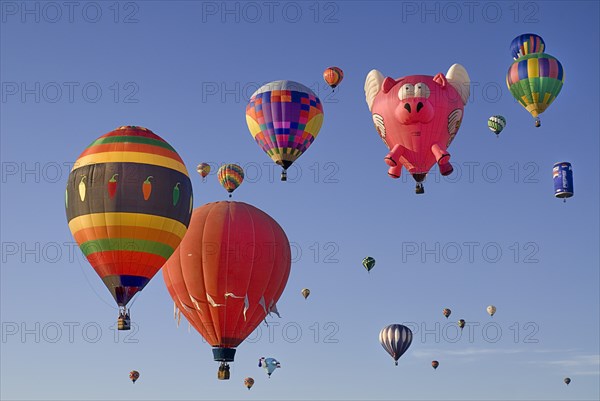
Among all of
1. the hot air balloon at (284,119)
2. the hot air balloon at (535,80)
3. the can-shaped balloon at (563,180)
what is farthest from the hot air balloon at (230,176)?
the can-shaped balloon at (563,180)

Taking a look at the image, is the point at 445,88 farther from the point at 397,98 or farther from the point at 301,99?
the point at 301,99

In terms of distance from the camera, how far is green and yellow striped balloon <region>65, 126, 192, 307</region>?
31.6m

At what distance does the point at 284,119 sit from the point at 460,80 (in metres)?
6.23

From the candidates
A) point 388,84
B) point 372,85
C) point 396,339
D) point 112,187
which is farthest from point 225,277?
point 396,339

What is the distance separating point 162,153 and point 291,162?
8.05 m

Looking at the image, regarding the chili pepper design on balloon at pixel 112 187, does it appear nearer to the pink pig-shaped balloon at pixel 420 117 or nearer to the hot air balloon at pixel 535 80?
the pink pig-shaped balloon at pixel 420 117

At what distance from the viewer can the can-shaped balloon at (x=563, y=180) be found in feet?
141

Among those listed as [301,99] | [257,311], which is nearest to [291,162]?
[301,99]

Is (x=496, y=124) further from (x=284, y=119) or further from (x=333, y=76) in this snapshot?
(x=284, y=119)

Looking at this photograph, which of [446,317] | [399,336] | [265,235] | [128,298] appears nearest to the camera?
[128,298]

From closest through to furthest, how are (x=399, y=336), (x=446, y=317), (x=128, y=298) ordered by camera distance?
(x=128, y=298) < (x=399, y=336) < (x=446, y=317)

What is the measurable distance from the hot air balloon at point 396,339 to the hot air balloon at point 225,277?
1290 centimetres

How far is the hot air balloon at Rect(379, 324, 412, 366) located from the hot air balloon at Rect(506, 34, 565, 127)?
11974mm

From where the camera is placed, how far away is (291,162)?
39875mm
